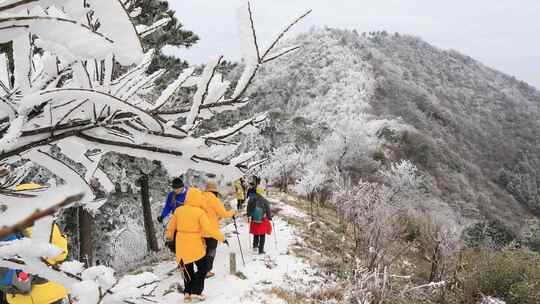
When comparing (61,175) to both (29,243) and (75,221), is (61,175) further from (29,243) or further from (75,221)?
(75,221)

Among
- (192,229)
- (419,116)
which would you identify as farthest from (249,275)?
(419,116)

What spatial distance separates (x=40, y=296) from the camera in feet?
9.66

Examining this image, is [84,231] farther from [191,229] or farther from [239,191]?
[239,191]

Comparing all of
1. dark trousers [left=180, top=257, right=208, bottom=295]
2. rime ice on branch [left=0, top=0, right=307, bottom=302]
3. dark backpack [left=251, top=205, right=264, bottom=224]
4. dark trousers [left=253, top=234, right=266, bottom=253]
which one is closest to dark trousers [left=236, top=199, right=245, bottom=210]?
dark trousers [left=253, top=234, right=266, bottom=253]

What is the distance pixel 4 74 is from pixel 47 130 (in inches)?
12.3

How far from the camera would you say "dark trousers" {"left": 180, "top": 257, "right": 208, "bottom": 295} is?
546 centimetres

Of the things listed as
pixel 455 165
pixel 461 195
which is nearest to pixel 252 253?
pixel 461 195

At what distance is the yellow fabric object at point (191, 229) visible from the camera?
198 inches

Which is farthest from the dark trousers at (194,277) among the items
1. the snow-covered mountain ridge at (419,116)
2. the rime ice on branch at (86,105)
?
the snow-covered mountain ridge at (419,116)

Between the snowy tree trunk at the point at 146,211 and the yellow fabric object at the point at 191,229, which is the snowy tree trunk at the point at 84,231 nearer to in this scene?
the snowy tree trunk at the point at 146,211

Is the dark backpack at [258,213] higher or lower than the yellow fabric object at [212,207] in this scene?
lower

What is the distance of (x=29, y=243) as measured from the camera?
1011 millimetres

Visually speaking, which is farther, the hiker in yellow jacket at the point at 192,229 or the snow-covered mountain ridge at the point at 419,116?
the snow-covered mountain ridge at the point at 419,116

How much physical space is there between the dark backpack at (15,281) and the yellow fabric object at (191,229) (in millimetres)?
2244
